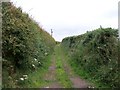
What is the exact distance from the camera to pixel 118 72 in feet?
44.0

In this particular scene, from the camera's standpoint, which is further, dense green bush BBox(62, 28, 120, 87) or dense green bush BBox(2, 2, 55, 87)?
dense green bush BBox(62, 28, 120, 87)

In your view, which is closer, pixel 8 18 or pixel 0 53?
pixel 0 53

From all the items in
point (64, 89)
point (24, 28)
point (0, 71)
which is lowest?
point (64, 89)

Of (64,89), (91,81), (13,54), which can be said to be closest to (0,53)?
(13,54)

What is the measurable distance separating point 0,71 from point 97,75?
5.42m

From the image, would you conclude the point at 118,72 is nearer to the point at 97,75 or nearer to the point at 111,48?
the point at 97,75

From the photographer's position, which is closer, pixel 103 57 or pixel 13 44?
pixel 13 44

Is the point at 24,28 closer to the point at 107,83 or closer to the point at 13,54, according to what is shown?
the point at 13,54

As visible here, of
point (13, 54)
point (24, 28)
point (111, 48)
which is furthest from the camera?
point (111, 48)

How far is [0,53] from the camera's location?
12.8m

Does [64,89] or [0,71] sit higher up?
[0,71]

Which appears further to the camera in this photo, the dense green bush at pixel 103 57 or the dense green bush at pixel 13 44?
the dense green bush at pixel 103 57

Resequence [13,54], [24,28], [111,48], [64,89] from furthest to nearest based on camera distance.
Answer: [111,48] → [24,28] → [13,54] → [64,89]

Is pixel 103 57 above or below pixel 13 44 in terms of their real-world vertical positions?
below
